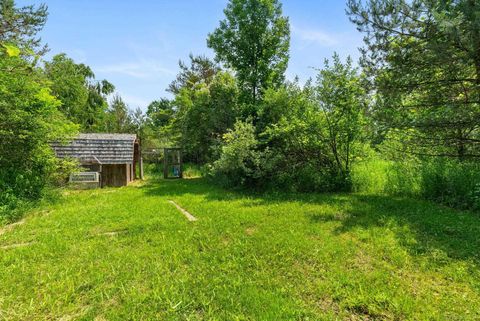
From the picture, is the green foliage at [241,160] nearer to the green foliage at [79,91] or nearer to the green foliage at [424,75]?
the green foliage at [424,75]

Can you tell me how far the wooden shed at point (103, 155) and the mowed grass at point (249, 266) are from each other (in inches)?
300

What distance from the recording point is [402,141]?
695 cm

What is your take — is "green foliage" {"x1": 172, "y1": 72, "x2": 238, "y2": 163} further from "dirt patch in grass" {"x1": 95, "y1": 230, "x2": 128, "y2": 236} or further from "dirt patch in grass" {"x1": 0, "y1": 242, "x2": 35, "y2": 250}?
"dirt patch in grass" {"x1": 0, "y1": 242, "x2": 35, "y2": 250}

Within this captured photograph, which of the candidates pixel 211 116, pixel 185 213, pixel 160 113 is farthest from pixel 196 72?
pixel 185 213

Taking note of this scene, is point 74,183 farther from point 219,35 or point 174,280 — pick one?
point 174,280

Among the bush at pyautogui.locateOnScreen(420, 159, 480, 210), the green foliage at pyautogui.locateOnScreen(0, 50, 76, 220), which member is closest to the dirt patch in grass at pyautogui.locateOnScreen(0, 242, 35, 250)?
the green foliage at pyautogui.locateOnScreen(0, 50, 76, 220)

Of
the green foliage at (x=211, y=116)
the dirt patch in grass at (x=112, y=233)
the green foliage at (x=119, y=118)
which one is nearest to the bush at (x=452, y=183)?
the dirt patch in grass at (x=112, y=233)

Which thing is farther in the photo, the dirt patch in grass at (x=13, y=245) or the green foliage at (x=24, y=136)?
the green foliage at (x=24, y=136)

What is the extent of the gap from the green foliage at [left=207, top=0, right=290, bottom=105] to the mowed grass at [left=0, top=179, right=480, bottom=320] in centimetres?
817

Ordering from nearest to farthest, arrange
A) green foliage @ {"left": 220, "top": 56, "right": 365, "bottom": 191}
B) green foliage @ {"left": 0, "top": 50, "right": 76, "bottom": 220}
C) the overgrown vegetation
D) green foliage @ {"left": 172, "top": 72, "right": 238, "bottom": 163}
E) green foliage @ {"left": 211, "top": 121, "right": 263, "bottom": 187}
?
the overgrown vegetation → green foliage @ {"left": 0, "top": 50, "right": 76, "bottom": 220} → green foliage @ {"left": 220, "top": 56, "right": 365, "bottom": 191} → green foliage @ {"left": 211, "top": 121, "right": 263, "bottom": 187} → green foliage @ {"left": 172, "top": 72, "right": 238, "bottom": 163}

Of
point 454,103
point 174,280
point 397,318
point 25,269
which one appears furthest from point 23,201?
point 454,103

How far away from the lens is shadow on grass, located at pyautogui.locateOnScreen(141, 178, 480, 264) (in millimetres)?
4000

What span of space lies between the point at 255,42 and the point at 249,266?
36.9ft

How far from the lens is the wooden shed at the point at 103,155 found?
1303 centimetres
